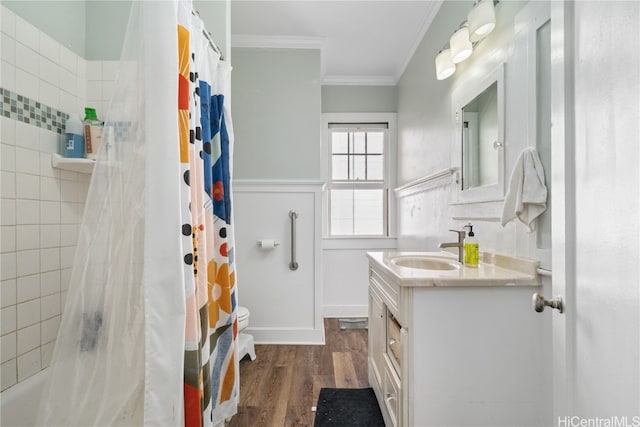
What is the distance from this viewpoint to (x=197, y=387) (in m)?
1.00

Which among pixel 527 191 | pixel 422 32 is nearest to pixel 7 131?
pixel 527 191

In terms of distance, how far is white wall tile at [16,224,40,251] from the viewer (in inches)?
49.0

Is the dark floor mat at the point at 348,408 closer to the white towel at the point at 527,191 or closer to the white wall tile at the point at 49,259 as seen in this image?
the white towel at the point at 527,191

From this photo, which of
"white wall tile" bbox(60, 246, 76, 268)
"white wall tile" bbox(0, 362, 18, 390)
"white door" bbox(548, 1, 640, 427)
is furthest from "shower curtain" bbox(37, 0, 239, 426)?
"white door" bbox(548, 1, 640, 427)

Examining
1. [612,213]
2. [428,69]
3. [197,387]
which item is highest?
[428,69]

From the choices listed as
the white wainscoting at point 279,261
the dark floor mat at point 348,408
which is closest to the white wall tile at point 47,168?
the white wainscoting at point 279,261

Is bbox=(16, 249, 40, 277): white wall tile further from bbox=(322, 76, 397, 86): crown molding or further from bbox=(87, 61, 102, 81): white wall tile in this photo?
bbox=(322, 76, 397, 86): crown molding

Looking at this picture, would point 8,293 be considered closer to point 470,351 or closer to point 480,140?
point 470,351

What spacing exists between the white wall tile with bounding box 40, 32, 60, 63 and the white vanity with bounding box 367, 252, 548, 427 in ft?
5.99

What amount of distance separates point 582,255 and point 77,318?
1.38 m

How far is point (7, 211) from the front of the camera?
3.93 feet

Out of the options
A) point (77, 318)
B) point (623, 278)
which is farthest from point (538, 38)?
point (77, 318)

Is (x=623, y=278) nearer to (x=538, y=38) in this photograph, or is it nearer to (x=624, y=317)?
(x=624, y=317)

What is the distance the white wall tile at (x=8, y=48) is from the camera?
3.84ft
